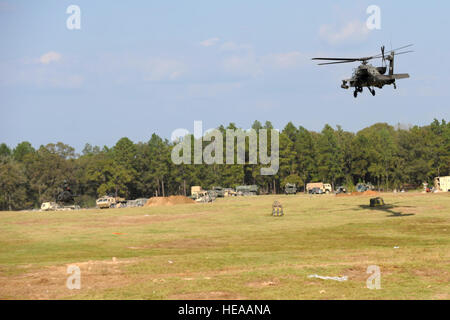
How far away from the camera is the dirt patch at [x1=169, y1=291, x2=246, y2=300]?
15.0 m

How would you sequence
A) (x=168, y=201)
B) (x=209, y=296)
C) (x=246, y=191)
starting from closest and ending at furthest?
(x=209, y=296) → (x=168, y=201) → (x=246, y=191)

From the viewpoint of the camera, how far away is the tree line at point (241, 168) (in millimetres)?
131500

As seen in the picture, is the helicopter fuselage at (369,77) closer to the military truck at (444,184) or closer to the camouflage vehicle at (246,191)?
the military truck at (444,184)

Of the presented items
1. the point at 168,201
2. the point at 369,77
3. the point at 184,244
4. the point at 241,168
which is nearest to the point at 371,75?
the point at 369,77

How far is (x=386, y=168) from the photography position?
13400cm

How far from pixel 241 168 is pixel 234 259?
11581 cm

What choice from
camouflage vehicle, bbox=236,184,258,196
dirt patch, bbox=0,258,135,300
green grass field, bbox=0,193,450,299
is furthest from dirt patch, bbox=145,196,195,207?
dirt patch, bbox=0,258,135,300

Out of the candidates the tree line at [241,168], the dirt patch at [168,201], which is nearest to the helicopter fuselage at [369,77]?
the dirt patch at [168,201]

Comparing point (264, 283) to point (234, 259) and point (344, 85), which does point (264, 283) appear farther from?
point (344, 85)

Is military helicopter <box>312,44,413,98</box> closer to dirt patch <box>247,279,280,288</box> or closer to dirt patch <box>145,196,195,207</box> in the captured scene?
dirt patch <box>247,279,280,288</box>

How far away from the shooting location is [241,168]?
139 metres

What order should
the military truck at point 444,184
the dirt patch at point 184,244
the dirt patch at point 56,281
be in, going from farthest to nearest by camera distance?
the military truck at point 444,184 < the dirt patch at point 184,244 < the dirt patch at point 56,281

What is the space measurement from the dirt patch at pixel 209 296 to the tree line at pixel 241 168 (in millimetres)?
118082

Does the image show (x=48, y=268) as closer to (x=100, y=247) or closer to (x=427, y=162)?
(x=100, y=247)
